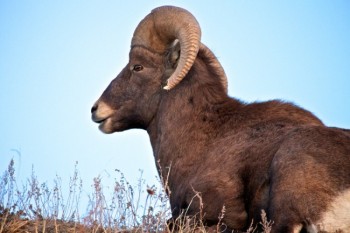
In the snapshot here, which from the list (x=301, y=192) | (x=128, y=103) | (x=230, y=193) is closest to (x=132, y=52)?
(x=128, y=103)

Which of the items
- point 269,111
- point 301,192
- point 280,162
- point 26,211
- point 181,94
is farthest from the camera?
point 181,94

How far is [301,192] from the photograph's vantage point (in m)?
7.68

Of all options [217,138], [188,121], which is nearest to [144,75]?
[188,121]

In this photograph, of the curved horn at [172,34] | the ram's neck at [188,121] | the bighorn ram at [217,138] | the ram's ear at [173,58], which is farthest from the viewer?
the ram's ear at [173,58]

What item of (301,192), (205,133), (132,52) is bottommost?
(301,192)

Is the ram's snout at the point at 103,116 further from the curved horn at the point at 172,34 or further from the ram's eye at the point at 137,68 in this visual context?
the curved horn at the point at 172,34

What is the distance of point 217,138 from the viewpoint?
32.6ft

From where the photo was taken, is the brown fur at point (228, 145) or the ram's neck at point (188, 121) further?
the ram's neck at point (188, 121)

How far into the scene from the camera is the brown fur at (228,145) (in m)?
7.78

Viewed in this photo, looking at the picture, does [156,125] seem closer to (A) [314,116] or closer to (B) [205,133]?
(B) [205,133]

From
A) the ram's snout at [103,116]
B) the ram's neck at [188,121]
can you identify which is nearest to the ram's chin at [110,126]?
the ram's snout at [103,116]

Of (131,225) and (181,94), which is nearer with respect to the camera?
(131,225)

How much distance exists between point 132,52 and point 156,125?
128 centimetres

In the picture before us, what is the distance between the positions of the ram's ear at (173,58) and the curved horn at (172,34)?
0.47 ft
